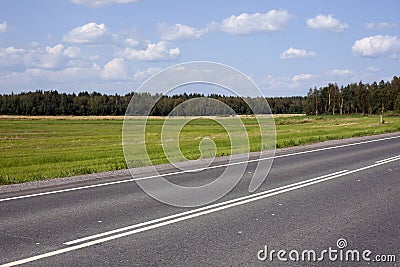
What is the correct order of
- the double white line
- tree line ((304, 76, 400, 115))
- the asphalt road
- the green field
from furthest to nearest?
tree line ((304, 76, 400, 115))
the green field
the double white line
the asphalt road

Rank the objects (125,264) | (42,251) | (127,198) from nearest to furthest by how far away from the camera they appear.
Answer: (125,264) < (42,251) < (127,198)

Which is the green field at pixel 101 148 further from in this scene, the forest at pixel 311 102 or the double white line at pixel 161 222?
the forest at pixel 311 102

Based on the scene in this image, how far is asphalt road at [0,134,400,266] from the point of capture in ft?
20.8

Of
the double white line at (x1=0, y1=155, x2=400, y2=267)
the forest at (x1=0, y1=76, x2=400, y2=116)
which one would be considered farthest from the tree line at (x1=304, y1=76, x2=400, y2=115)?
the double white line at (x1=0, y1=155, x2=400, y2=267)

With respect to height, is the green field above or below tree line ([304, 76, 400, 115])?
below

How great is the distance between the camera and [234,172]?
14.7 m

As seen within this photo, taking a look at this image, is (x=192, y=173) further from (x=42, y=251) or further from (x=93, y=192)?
(x=42, y=251)

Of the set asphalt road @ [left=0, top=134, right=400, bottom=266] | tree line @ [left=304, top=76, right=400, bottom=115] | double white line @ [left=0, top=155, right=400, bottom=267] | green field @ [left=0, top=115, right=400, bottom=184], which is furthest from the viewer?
tree line @ [left=304, top=76, right=400, bottom=115]

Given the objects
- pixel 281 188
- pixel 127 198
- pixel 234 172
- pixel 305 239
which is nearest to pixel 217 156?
pixel 234 172

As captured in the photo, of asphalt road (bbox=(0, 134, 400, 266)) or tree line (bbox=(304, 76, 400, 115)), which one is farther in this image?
tree line (bbox=(304, 76, 400, 115))

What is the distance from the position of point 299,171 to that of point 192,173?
3.03m

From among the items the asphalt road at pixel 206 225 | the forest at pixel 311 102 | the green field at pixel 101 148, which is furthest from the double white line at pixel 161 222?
the forest at pixel 311 102

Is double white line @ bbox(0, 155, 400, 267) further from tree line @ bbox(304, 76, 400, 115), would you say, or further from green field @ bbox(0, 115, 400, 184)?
tree line @ bbox(304, 76, 400, 115)

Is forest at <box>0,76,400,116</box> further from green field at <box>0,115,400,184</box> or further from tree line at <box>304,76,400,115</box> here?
green field at <box>0,115,400,184</box>
